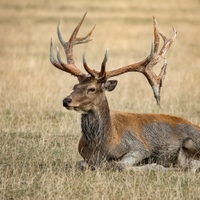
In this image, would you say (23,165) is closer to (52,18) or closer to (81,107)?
(81,107)

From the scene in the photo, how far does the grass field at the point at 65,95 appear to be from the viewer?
8.30m

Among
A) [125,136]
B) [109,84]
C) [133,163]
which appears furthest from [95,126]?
[133,163]

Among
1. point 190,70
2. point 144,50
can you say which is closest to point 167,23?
point 144,50

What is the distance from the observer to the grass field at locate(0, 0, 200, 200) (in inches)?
327

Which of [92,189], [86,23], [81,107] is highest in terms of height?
[86,23]

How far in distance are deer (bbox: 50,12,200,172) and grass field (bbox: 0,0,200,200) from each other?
31 centimetres

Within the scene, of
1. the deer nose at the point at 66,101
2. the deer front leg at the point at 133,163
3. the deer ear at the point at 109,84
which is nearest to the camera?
the deer nose at the point at 66,101

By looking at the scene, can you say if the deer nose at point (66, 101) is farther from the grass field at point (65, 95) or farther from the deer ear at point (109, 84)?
the grass field at point (65, 95)

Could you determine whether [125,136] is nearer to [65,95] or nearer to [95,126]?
[95,126]

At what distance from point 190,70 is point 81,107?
11.0 meters

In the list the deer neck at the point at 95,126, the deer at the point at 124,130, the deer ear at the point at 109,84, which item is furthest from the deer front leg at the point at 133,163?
the deer ear at the point at 109,84

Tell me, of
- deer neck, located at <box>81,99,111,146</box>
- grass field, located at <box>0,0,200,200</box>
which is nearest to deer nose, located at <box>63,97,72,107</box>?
deer neck, located at <box>81,99,111,146</box>

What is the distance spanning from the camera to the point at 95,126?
9328 mm

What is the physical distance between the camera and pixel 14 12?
34750 millimetres
